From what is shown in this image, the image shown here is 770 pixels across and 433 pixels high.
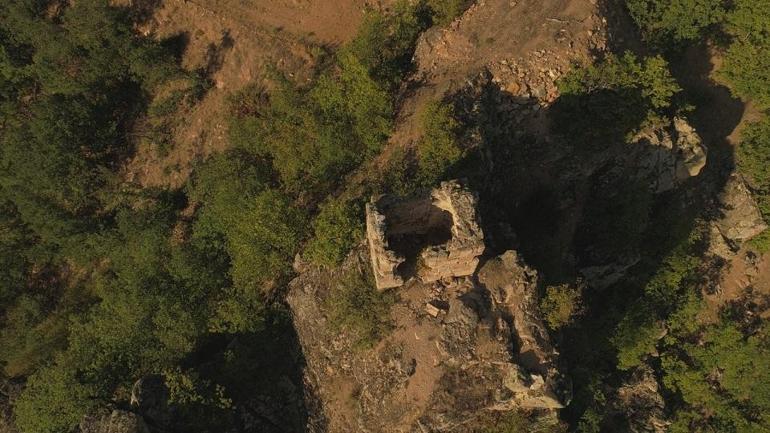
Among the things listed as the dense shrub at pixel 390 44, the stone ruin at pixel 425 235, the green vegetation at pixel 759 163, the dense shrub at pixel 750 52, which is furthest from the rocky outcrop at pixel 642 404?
the dense shrub at pixel 390 44

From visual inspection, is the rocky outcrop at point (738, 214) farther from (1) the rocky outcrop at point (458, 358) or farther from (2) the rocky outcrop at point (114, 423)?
(2) the rocky outcrop at point (114, 423)

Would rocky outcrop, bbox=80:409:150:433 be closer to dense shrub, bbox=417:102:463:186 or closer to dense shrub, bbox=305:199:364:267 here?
dense shrub, bbox=305:199:364:267

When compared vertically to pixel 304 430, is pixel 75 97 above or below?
above

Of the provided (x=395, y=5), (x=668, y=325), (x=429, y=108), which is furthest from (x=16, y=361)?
(x=668, y=325)

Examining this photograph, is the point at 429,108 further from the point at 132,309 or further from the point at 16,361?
the point at 16,361

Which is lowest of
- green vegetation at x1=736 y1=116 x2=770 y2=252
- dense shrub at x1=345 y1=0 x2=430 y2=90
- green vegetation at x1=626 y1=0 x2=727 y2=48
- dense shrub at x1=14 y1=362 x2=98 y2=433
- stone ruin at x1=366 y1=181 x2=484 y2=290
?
dense shrub at x1=14 y1=362 x2=98 y2=433

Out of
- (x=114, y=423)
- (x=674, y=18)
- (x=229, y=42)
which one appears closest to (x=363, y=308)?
(x=114, y=423)

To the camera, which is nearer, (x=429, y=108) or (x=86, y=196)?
(x=429, y=108)

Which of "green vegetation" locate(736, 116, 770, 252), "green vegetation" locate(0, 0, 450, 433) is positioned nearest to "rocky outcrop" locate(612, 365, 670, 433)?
"green vegetation" locate(736, 116, 770, 252)
